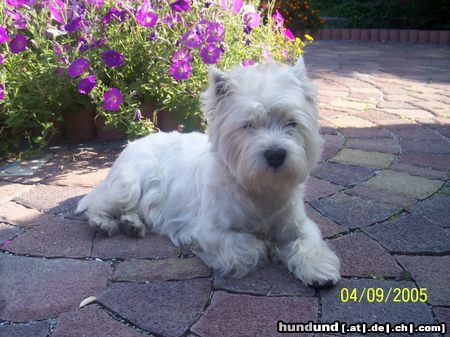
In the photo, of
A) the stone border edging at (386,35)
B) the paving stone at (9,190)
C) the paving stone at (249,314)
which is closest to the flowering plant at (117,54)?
the paving stone at (9,190)

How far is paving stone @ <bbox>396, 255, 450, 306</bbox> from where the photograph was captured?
241 centimetres

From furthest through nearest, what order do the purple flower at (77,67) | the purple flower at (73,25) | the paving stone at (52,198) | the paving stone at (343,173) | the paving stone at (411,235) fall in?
the purple flower at (77,67) → the purple flower at (73,25) → the paving stone at (343,173) → the paving stone at (52,198) → the paving stone at (411,235)

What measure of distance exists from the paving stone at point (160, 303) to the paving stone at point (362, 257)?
2.72ft

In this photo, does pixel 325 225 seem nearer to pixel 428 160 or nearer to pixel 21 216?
pixel 428 160

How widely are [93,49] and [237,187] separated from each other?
2.57 meters

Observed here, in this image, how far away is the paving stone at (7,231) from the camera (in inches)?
125

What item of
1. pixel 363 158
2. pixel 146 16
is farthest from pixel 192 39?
pixel 363 158

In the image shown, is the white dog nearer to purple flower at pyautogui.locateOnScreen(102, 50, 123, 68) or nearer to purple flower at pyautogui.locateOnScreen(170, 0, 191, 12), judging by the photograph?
purple flower at pyautogui.locateOnScreen(102, 50, 123, 68)

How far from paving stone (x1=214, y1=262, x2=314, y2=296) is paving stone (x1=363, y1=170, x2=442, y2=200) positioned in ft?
5.05

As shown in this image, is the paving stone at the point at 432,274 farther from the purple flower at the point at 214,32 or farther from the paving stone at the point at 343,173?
the purple flower at the point at 214,32

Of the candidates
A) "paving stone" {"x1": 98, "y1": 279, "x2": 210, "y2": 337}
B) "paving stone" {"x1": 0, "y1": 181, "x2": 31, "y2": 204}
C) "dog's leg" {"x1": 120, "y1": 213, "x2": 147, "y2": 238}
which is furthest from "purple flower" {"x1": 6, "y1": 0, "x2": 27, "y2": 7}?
"paving stone" {"x1": 98, "y1": 279, "x2": 210, "y2": 337}

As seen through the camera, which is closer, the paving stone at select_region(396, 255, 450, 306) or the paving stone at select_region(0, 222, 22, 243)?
the paving stone at select_region(396, 255, 450, 306)
